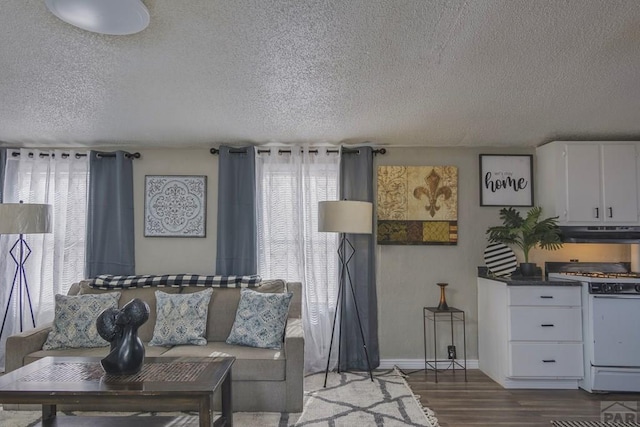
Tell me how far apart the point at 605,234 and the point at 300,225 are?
9.62 feet

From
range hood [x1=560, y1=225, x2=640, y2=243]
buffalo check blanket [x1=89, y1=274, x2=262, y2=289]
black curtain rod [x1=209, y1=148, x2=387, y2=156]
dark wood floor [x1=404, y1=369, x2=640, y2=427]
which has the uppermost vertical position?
black curtain rod [x1=209, y1=148, x2=387, y2=156]

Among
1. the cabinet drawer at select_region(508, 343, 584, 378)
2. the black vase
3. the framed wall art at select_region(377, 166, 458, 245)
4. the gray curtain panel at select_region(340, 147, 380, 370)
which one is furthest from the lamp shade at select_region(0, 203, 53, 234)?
the black vase

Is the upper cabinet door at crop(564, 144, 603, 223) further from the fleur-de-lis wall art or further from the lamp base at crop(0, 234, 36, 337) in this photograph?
the lamp base at crop(0, 234, 36, 337)

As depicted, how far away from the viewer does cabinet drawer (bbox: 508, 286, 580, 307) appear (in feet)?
12.0

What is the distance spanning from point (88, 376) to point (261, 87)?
6.66ft

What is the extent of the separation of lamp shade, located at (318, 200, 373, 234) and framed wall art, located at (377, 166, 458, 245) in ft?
2.12

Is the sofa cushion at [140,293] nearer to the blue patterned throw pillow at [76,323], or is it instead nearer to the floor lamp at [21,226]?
the blue patterned throw pillow at [76,323]

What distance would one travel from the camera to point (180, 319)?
351cm

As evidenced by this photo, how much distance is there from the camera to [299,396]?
3.09 metres

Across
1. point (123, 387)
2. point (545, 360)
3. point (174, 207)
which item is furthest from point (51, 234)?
point (545, 360)

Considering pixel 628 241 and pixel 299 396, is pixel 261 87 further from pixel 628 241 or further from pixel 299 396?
pixel 628 241

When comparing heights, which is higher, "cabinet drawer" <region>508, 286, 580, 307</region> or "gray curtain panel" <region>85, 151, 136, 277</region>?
"gray curtain panel" <region>85, 151, 136, 277</region>

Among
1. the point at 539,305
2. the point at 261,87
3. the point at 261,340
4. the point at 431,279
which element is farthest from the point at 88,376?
the point at 539,305

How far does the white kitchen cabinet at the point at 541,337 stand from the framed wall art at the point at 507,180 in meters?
1.05
